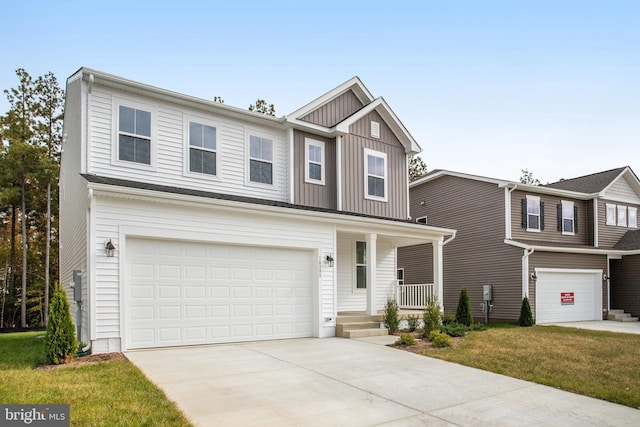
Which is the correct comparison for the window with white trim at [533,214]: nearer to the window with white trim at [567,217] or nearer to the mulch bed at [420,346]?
the window with white trim at [567,217]

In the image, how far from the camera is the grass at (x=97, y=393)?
4551 millimetres

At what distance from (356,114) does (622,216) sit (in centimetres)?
1576

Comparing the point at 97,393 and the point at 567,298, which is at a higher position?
the point at 97,393

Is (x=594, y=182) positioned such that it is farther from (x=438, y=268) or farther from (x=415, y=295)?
(x=438, y=268)

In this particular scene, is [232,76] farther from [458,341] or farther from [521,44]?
[458,341]

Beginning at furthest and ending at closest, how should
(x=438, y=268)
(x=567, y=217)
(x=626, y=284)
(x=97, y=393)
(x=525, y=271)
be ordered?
(x=567, y=217), (x=626, y=284), (x=525, y=271), (x=438, y=268), (x=97, y=393)

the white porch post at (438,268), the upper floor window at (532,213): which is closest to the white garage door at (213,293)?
the white porch post at (438,268)

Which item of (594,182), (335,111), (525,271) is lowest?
(525,271)

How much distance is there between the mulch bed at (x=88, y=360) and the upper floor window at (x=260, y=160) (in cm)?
592

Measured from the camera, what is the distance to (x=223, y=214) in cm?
984

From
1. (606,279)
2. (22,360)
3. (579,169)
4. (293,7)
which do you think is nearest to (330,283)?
(22,360)

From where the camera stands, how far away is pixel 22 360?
7.98m

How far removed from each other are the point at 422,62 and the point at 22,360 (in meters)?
13.9

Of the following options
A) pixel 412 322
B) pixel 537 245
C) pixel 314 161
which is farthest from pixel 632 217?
pixel 314 161
